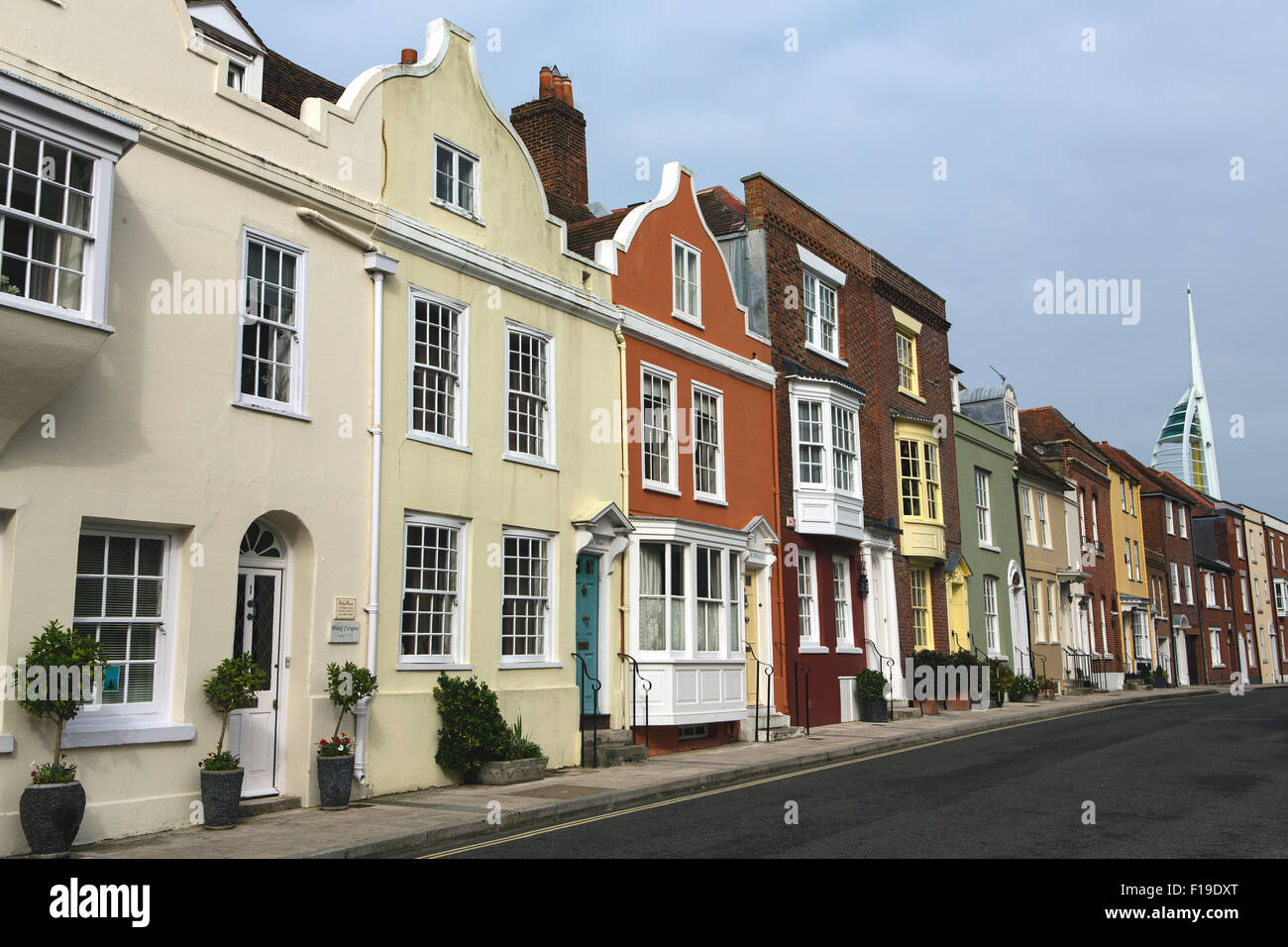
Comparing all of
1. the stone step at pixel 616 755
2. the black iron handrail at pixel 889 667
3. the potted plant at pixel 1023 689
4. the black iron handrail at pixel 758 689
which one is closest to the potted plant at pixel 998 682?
the potted plant at pixel 1023 689

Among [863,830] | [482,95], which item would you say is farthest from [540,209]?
[863,830]

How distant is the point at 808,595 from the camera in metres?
22.1

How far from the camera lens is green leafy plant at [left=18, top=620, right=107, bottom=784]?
9305 mm

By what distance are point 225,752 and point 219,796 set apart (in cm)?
56

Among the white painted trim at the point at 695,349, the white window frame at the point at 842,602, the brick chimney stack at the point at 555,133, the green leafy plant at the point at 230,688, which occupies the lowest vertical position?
the green leafy plant at the point at 230,688

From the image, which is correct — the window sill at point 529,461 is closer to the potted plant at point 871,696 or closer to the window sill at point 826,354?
the window sill at point 826,354

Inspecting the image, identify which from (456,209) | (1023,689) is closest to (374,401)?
(456,209)

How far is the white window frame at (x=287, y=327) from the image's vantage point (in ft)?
39.1

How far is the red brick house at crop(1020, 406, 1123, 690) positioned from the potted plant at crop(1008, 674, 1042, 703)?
19.1ft

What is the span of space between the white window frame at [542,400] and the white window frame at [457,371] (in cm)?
78

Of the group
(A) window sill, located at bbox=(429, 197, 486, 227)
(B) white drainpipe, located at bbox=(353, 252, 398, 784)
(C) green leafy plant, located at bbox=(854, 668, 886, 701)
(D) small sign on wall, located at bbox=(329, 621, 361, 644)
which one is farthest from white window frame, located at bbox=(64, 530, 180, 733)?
(C) green leafy plant, located at bbox=(854, 668, 886, 701)

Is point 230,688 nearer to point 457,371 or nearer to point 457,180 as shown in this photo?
point 457,371

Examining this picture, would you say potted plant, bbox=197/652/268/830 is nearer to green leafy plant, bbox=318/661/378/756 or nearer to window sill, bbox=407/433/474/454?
green leafy plant, bbox=318/661/378/756
